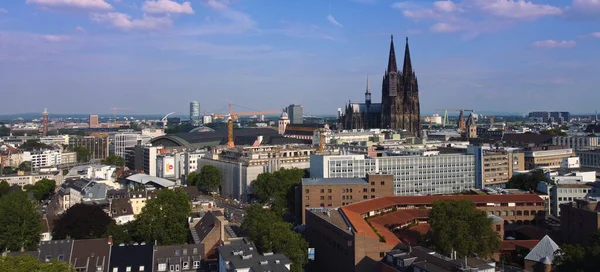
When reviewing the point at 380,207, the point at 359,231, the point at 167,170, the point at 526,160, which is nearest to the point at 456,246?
the point at 359,231

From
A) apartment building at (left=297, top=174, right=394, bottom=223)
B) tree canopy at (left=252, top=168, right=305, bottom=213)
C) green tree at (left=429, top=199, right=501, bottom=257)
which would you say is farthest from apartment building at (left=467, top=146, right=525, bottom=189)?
green tree at (left=429, top=199, right=501, bottom=257)

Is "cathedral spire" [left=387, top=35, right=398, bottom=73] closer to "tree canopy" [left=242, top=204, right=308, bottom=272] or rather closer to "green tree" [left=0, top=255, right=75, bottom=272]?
"tree canopy" [left=242, top=204, right=308, bottom=272]

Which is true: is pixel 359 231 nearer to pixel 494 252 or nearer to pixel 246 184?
pixel 494 252

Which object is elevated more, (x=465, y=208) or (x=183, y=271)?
(x=465, y=208)

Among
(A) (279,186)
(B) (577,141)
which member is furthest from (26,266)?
(B) (577,141)

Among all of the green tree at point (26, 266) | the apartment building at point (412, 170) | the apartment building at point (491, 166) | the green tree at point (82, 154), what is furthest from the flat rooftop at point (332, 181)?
the green tree at point (82, 154)

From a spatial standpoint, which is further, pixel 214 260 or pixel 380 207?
pixel 380 207

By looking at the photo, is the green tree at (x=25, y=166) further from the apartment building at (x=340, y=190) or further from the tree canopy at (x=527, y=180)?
the tree canopy at (x=527, y=180)
